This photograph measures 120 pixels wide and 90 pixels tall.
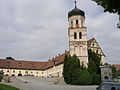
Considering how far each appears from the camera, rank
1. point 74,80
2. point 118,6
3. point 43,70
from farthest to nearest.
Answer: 1. point 43,70
2. point 74,80
3. point 118,6

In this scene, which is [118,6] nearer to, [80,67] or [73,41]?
[80,67]

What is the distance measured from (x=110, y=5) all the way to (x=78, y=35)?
51.2 m

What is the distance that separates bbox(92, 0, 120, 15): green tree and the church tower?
48.7 meters

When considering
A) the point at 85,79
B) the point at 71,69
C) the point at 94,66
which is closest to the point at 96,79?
the point at 85,79

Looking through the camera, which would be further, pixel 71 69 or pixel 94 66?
pixel 94 66

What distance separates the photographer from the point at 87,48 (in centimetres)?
6475

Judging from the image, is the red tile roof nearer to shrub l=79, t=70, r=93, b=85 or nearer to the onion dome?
the onion dome

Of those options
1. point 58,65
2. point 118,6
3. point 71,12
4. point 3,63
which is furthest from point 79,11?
point 118,6

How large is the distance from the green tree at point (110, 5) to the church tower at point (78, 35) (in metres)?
48.7

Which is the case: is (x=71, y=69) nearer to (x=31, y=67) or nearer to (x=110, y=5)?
(x=110, y=5)

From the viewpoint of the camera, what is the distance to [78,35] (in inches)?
2520

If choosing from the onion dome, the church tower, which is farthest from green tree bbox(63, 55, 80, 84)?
the onion dome

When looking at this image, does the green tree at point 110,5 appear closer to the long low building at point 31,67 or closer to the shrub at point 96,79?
the shrub at point 96,79

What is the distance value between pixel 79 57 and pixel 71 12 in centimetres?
1215
